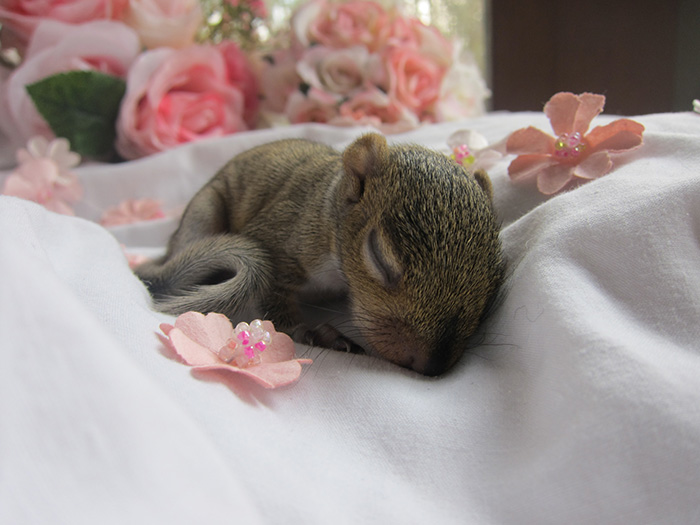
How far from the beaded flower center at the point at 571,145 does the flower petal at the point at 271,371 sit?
0.58m

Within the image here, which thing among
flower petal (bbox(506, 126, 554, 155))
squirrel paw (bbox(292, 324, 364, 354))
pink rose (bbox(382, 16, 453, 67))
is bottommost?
squirrel paw (bbox(292, 324, 364, 354))

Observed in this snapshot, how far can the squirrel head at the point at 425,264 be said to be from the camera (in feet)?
2.62

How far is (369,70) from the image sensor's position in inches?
78.3

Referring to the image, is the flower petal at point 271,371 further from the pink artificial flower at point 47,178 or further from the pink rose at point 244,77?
the pink rose at point 244,77

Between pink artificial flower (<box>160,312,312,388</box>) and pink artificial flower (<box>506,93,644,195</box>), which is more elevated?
pink artificial flower (<box>506,93,644,195</box>)

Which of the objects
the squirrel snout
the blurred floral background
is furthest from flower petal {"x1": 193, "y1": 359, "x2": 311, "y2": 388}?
the blurred floral background

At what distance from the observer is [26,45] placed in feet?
6.43

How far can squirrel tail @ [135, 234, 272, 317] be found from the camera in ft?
3.18

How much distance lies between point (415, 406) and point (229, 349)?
9.9 inches

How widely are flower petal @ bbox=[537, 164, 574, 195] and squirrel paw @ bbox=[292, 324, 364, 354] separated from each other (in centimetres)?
42

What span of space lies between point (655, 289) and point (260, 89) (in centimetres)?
192

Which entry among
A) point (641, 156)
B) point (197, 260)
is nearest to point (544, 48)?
point (641, 156)

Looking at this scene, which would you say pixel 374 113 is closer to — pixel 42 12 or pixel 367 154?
pixel 367 154

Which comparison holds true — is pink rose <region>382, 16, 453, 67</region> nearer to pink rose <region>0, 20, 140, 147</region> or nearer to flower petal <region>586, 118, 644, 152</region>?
pink rose <region>0, 20, 140, 147</region>
